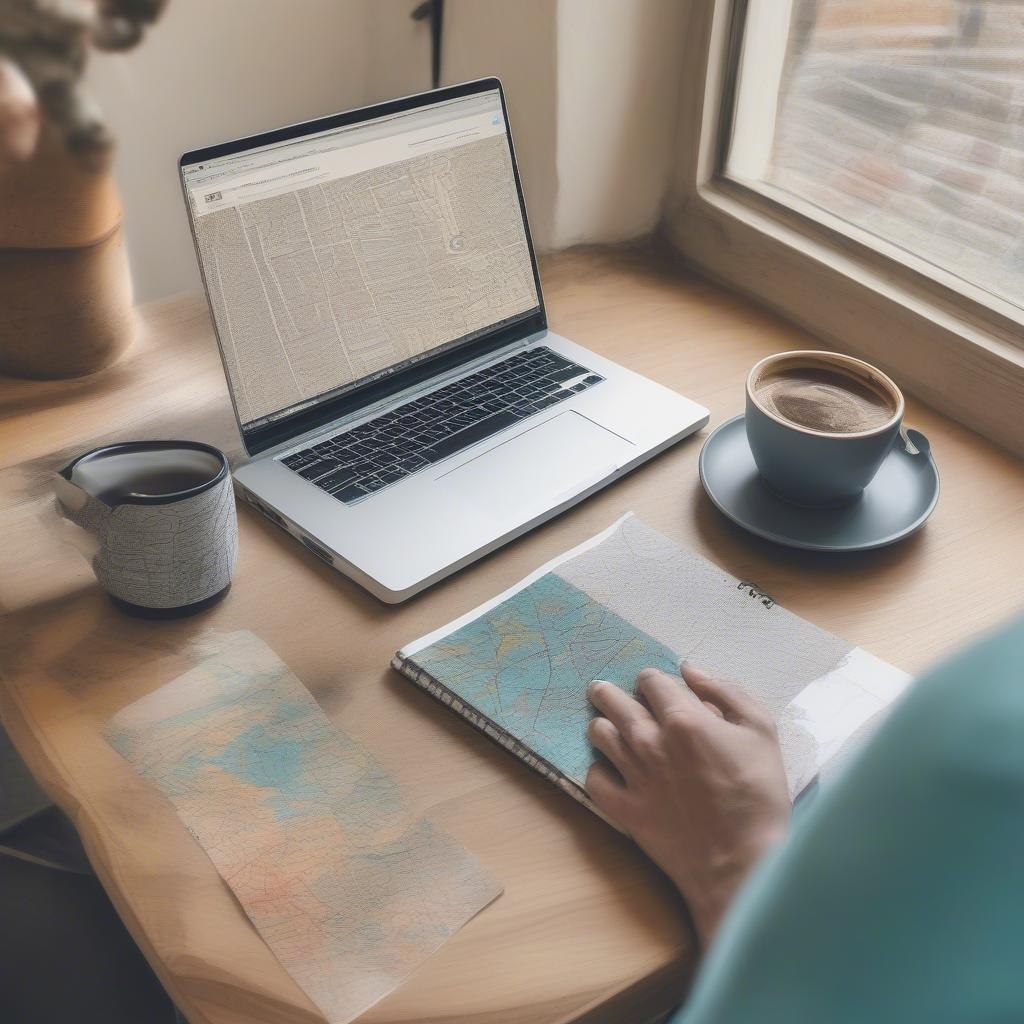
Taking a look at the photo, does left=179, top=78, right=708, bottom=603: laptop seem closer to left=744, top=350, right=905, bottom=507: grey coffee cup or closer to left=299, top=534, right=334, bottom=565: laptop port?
left=299, top=534, right=334, bottom=565: laptop port

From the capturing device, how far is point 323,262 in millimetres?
882

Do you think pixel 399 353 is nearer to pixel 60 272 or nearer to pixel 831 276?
pixel 60 272

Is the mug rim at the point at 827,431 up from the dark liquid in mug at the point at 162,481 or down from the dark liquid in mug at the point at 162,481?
up

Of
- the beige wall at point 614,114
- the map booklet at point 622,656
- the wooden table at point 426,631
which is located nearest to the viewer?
the wooden table at point 426,631

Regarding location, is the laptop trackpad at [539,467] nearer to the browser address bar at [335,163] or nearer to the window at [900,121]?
the browser address bar at [335,163]

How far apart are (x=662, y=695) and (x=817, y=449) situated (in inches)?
10.0

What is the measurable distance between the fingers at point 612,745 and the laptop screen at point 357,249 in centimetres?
39

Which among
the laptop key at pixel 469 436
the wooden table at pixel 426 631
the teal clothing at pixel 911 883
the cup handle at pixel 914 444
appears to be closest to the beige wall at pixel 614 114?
the wooden table at pixel 426 631

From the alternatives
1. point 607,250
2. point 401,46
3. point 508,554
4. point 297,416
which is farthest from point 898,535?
point 401,46

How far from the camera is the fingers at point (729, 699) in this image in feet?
2.13

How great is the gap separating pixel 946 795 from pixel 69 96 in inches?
12.8

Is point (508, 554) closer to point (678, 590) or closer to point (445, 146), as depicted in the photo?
point (678, 590)

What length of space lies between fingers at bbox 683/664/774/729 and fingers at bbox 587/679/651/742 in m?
0.04

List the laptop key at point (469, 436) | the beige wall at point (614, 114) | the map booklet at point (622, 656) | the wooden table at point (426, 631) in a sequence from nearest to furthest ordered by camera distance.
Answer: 1. the wooden table at point (426, 631)
2. the map booklet at point (622, 656)
3. the laptop key at point (469, 436)
4. the beige wall at point (614, 114)
